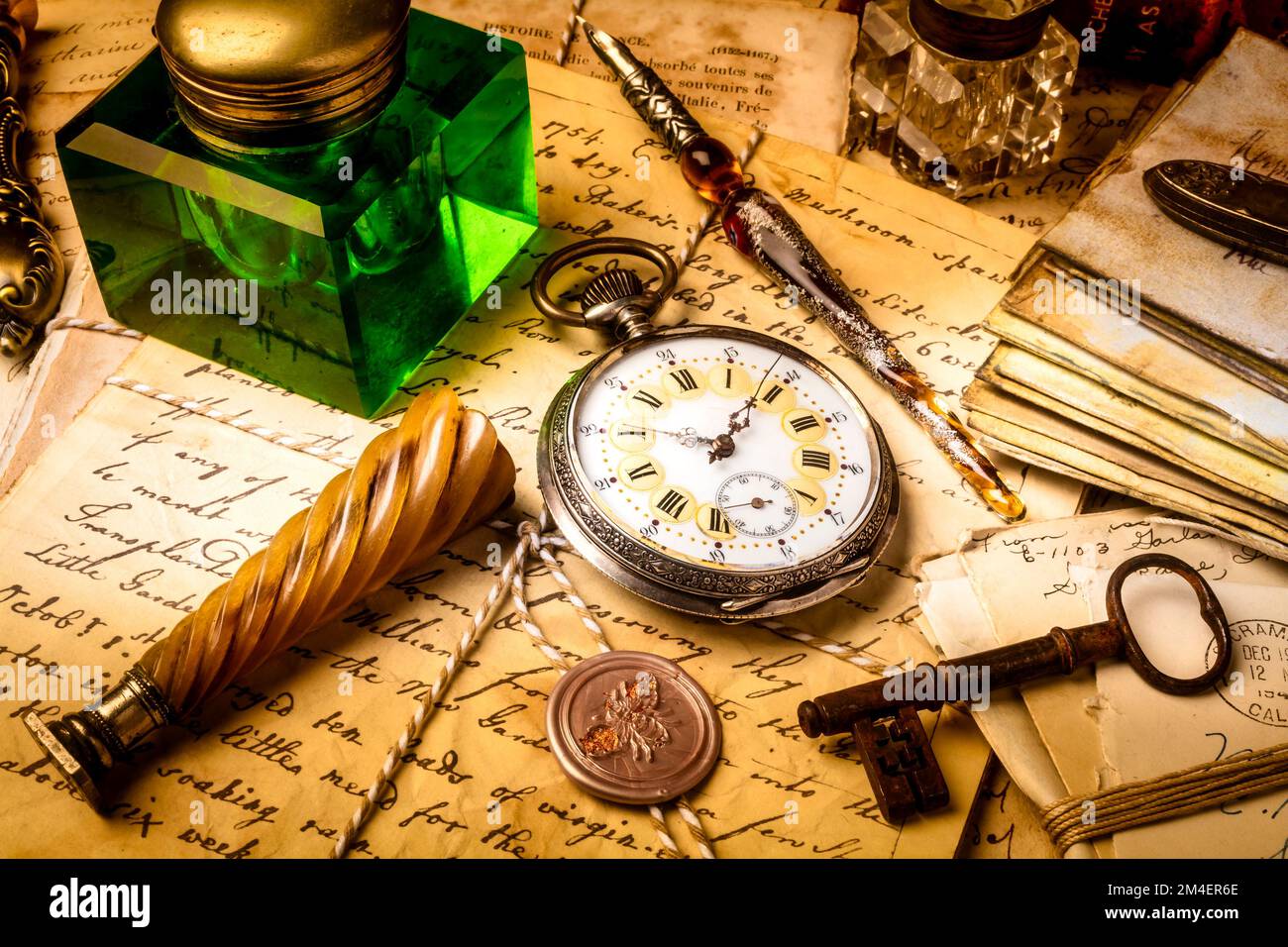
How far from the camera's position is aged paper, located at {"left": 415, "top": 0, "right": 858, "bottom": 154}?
2.60m

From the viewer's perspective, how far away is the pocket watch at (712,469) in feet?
5.89

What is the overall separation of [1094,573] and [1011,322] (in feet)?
1.36

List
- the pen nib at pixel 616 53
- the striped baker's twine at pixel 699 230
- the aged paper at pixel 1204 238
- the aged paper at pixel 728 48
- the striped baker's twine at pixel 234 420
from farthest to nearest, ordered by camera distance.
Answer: the aged paper at pixel 728 48, the pen nib at pixel 616 53, the striped baker's twine at pixel 699 230, the striped baker's twine at pixel 234 420, the aged paper at pixel 1204 238

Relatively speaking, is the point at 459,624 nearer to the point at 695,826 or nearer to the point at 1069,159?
the point at 695,826

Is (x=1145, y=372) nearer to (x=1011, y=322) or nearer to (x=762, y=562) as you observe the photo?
(x=1011, y=322)

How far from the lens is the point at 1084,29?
258 cm

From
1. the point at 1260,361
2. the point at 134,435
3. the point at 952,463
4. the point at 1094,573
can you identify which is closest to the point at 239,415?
the point at 134,435

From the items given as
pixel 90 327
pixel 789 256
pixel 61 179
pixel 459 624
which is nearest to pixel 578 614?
pixel 459 624

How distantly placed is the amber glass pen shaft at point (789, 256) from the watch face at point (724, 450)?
0.16 meters

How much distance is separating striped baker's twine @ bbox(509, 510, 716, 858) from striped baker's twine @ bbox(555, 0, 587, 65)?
116 centimetres

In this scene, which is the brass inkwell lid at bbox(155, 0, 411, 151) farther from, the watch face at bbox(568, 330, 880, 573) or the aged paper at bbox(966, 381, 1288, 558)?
the aged paper at bbox(966, 381, 1288, 558)

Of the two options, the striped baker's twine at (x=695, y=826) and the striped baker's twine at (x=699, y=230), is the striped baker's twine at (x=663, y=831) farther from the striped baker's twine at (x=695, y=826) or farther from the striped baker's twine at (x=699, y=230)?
the striped baker's twine at (x=699, y=230)

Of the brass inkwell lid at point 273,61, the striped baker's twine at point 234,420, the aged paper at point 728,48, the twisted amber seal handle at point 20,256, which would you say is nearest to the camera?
the brass inkwell lid at point 273,61

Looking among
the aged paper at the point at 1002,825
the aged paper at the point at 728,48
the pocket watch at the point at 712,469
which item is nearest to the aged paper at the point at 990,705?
the aged paper at the point at 1002,825
